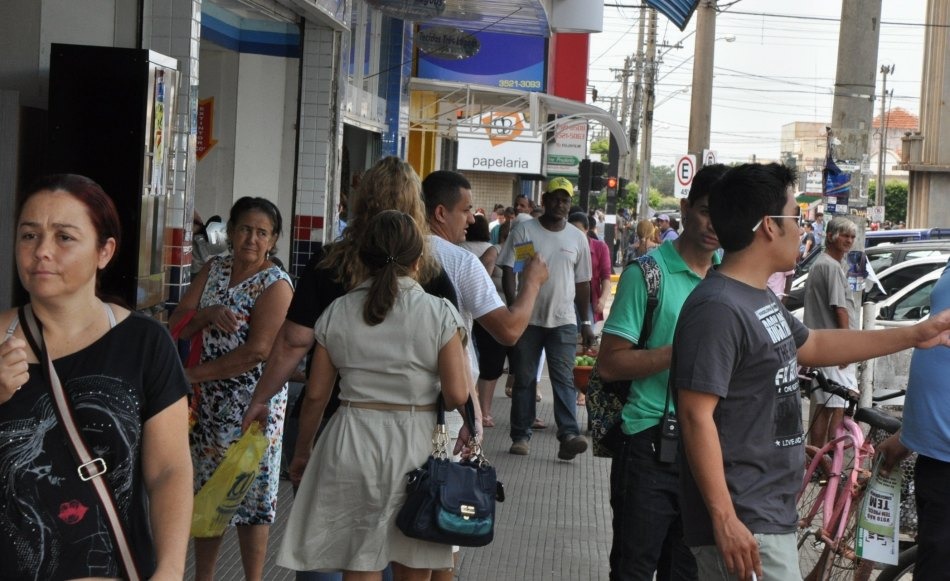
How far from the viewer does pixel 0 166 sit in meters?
6.21

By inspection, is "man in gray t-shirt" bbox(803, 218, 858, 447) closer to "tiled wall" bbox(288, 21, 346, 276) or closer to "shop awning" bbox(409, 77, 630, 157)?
"tiled wall" bbox(288, 21, 346, 276)

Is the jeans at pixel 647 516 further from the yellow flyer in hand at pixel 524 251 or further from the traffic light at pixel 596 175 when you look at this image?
the traffic light at pixel 596 175

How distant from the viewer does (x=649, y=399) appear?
4938 mm

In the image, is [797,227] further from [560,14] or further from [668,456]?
[560,14]

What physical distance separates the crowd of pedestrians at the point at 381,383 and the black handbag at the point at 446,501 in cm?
7

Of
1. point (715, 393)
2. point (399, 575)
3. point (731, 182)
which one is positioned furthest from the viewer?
point (399, 575)

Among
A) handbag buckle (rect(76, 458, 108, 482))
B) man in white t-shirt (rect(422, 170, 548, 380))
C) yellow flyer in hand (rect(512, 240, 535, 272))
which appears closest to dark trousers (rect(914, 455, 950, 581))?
man in white t-shirt (rect(422, 170, 548, 380))

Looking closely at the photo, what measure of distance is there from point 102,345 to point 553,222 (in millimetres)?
8038

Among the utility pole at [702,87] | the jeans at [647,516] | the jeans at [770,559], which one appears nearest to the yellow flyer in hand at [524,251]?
the jeans at [647,516]

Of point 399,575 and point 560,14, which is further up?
point 560,14

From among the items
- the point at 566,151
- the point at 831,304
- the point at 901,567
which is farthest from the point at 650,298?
the point at 566,151

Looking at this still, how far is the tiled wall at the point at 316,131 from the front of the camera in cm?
1178

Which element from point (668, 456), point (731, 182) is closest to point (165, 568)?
point (731, 182)

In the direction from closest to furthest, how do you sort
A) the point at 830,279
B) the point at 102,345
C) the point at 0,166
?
the point at 102,345 → the point at 0,166 → the point at 830,279
